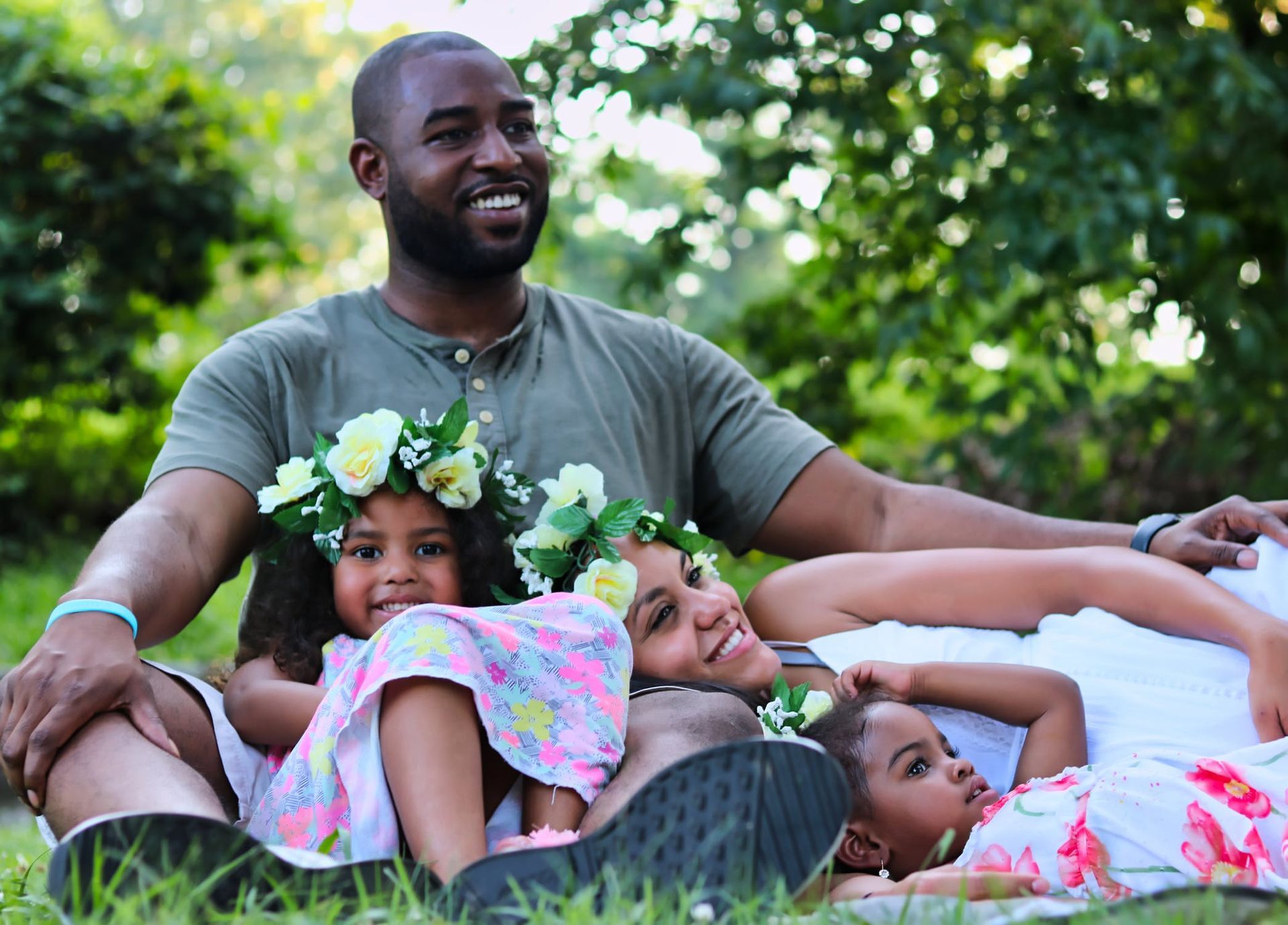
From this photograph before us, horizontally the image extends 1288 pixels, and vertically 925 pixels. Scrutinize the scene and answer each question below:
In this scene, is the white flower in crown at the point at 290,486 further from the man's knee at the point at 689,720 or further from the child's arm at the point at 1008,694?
the child's arm at the point at 1008,694

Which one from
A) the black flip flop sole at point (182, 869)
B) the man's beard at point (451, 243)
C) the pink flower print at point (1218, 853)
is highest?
the man's beard at point (451, 243)

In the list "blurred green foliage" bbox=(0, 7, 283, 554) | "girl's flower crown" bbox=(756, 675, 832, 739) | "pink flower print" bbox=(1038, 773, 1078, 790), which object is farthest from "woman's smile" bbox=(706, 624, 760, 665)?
"blurred green foliage" bbox=(0, 7, 283, 554)

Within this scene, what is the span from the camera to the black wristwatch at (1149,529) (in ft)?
9.78

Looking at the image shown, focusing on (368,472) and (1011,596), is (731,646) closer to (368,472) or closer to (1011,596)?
(1011,596)

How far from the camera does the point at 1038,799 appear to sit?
2.26 meters

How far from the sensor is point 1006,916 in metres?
1.72

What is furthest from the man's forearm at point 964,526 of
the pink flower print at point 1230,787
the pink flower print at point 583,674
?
the pink flower print at point 583,674

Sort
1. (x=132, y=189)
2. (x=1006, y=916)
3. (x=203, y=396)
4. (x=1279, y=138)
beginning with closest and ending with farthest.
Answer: (x=1006, y=916), (x=203, y=396), (x=1279, y=138), (x=132, y=189)

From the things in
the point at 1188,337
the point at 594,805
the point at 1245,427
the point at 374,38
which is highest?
the point at 594,805

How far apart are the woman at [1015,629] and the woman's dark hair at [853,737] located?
248mm

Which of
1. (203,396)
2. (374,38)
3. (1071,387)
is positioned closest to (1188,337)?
(1071,387)

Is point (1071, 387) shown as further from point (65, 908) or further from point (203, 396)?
point (65, 908)

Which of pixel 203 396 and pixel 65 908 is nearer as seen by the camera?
pixel 65 908

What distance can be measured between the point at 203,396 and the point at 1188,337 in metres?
3.66
